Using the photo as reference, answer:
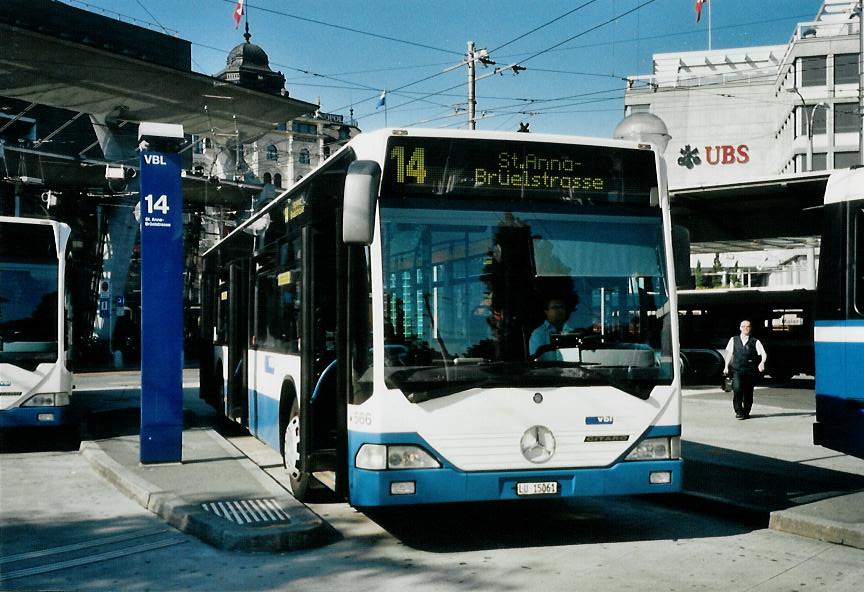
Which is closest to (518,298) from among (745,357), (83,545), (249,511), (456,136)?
(456,136)

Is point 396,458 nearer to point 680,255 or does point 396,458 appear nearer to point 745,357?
point 680,255

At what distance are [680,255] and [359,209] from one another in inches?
104

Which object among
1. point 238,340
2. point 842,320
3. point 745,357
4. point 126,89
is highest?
point 126,89

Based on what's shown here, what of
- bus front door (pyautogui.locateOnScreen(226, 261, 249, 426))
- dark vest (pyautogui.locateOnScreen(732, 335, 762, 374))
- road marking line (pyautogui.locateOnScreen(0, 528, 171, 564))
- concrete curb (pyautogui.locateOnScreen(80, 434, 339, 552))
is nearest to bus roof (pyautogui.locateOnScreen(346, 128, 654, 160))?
concrete curb (pyautogui.locateOnScreen(80, 434, 339, 552))

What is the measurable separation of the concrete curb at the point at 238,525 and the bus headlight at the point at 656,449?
242 cm

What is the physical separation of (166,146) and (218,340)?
525 centimetres

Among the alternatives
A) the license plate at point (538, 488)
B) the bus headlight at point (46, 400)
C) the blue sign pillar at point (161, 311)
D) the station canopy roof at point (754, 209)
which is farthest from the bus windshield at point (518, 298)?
the station canopy roof at point (754, 209)

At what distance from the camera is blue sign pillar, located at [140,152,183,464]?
10438 millimetres

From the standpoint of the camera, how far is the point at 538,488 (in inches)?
268

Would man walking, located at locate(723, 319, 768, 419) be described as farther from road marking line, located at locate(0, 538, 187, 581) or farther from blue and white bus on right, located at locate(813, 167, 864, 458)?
road marking line, located at locate(0, 538, 187, 581)

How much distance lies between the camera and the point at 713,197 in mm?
21859

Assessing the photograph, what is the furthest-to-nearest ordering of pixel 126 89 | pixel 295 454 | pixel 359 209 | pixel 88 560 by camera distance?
1. pixel 126 89
2. pixel 295 454
3. pixel 88 560
4. pixel 359 209

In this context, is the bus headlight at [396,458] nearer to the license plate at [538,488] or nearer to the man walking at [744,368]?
the license plate at [538,488]

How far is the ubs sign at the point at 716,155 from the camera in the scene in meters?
84.8
